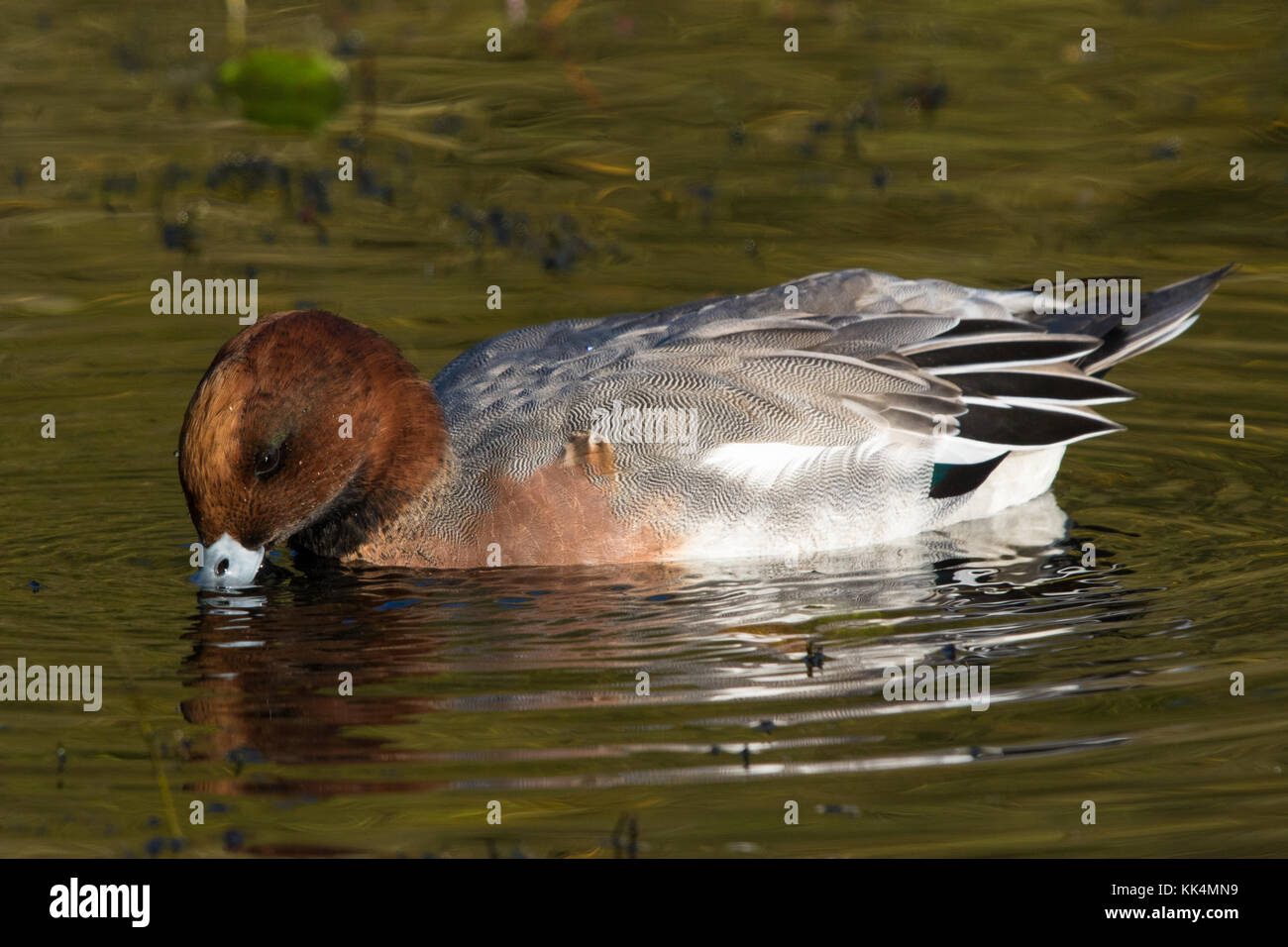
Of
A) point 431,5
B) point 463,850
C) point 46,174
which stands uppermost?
point 431,5

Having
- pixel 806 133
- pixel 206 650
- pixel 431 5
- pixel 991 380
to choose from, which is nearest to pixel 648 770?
pixel 206 650

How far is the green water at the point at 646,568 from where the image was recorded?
18.4 ft

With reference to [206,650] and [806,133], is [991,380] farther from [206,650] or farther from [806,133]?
[806,133]

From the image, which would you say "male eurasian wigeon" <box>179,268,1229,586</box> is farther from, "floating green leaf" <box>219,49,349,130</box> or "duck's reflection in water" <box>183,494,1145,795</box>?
"floating green leaf" <box>219,49,349,130</box>

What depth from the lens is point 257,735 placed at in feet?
19.6

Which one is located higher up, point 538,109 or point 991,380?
point 538,109

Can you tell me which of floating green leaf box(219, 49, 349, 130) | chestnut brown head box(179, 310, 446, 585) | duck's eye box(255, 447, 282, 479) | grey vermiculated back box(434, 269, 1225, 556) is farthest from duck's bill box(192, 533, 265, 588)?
floating green leaf box(219, 49, 349, 130)

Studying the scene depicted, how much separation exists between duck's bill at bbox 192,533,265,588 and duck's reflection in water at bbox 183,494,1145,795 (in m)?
0.07

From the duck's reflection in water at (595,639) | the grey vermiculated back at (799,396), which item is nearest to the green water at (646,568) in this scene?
the duck's reflection in water at (595,639)

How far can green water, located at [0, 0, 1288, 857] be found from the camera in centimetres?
559

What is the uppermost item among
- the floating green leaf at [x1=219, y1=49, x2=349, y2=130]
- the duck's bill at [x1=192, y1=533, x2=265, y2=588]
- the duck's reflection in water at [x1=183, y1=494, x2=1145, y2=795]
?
the floating green leaf at [x1=219, y1=49, x2=349, y2=130]

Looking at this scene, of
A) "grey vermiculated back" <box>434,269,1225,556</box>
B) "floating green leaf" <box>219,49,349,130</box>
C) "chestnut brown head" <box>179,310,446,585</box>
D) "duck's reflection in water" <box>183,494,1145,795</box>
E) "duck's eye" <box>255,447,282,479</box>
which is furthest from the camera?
"floating green leaf" <box>219,49,349,130</box>

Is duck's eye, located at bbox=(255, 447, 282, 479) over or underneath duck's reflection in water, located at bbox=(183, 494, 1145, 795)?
over

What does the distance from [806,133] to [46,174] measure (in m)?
4.80
